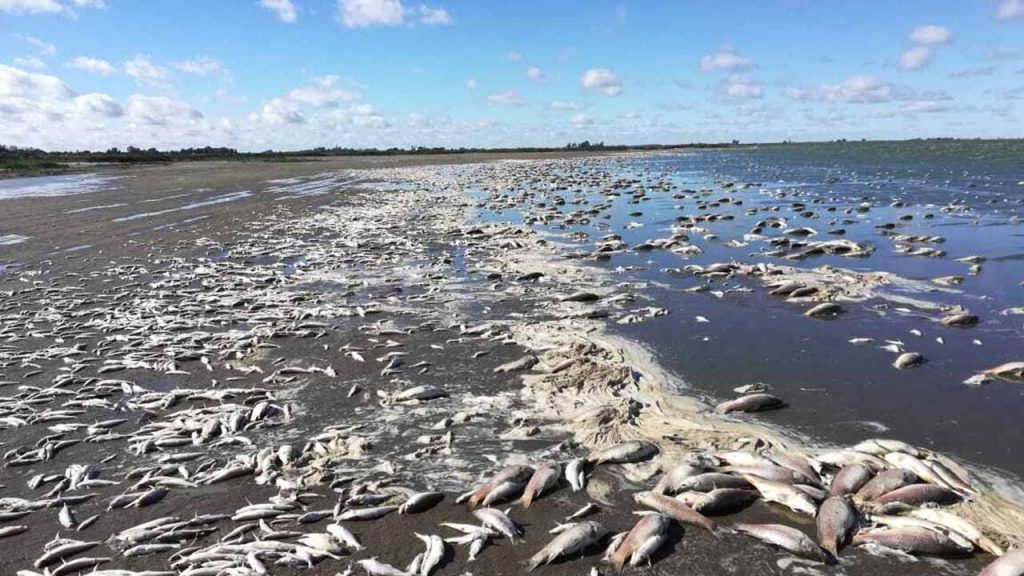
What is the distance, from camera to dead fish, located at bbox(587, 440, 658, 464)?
20.4 feet

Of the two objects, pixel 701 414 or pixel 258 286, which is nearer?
pixel 701 414

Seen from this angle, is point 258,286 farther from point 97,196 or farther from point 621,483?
point 97,196

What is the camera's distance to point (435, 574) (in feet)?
15.6

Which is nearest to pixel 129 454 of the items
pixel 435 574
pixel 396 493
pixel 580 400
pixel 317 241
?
pixel 396 493

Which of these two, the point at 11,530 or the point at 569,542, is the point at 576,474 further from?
→ the point at 11,530

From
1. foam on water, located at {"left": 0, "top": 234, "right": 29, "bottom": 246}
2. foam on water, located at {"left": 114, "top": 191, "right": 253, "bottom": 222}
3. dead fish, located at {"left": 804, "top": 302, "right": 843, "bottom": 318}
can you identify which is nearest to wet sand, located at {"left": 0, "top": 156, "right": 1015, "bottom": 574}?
foam on water, located at {"left": 0, "top": 234, "right": 29, "bottom": 246}

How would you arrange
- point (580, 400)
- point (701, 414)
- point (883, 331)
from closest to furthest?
1. point (701, 414)
2. point (580, 400)
3. point (883, 331)

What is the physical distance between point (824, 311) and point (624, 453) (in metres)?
6.58

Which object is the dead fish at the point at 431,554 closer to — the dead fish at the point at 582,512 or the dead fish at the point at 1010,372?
the dead fish at the point at 582,512

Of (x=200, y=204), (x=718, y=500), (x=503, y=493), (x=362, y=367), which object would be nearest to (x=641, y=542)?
(x=718, y=500)

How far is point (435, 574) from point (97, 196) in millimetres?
44267

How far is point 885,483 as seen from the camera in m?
5.39

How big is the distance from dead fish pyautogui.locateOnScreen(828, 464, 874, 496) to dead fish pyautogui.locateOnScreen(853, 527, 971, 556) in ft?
1.88

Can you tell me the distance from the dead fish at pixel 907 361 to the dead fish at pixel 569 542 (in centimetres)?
583
